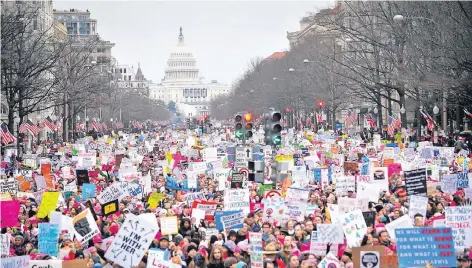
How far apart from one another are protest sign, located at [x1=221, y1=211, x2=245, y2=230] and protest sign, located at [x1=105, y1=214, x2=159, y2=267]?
3246 millimetres

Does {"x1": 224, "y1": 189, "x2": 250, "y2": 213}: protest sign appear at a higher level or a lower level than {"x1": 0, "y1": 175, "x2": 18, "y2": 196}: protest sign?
lower

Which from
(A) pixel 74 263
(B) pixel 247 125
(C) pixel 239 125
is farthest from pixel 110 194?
(B) pixel 247 125

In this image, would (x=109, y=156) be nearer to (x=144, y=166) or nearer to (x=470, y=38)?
(x=144, y=166)

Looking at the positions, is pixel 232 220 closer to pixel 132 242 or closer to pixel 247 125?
pixel 132 242

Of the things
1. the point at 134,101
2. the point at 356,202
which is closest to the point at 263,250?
the point at 356,202

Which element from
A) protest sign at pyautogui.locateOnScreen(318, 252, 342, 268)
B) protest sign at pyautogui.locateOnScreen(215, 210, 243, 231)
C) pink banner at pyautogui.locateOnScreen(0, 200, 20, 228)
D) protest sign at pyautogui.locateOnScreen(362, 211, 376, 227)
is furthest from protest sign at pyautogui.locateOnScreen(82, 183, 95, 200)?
protest sign at pyautogui.locateOnScreen(318, 252, 342, 268)

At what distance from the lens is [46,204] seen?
23656 mm

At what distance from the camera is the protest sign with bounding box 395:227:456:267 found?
50.2 ft

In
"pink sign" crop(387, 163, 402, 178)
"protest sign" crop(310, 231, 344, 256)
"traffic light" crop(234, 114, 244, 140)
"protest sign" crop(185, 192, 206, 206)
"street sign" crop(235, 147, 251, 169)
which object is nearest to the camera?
"protest sign" crop(310, 231, 344, 256)

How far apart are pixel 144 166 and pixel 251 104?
111927 mm

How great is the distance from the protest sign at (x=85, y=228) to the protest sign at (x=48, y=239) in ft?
4.12

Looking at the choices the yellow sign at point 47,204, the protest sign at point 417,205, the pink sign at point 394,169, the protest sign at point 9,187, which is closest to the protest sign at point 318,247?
the protest sign at point 417,205

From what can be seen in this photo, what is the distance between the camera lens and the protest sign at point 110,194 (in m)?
24.3

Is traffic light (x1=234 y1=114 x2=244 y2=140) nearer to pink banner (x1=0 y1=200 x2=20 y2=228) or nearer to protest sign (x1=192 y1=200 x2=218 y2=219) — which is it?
protest sign (x1=192 y1=200 x2=218 y2=219)
